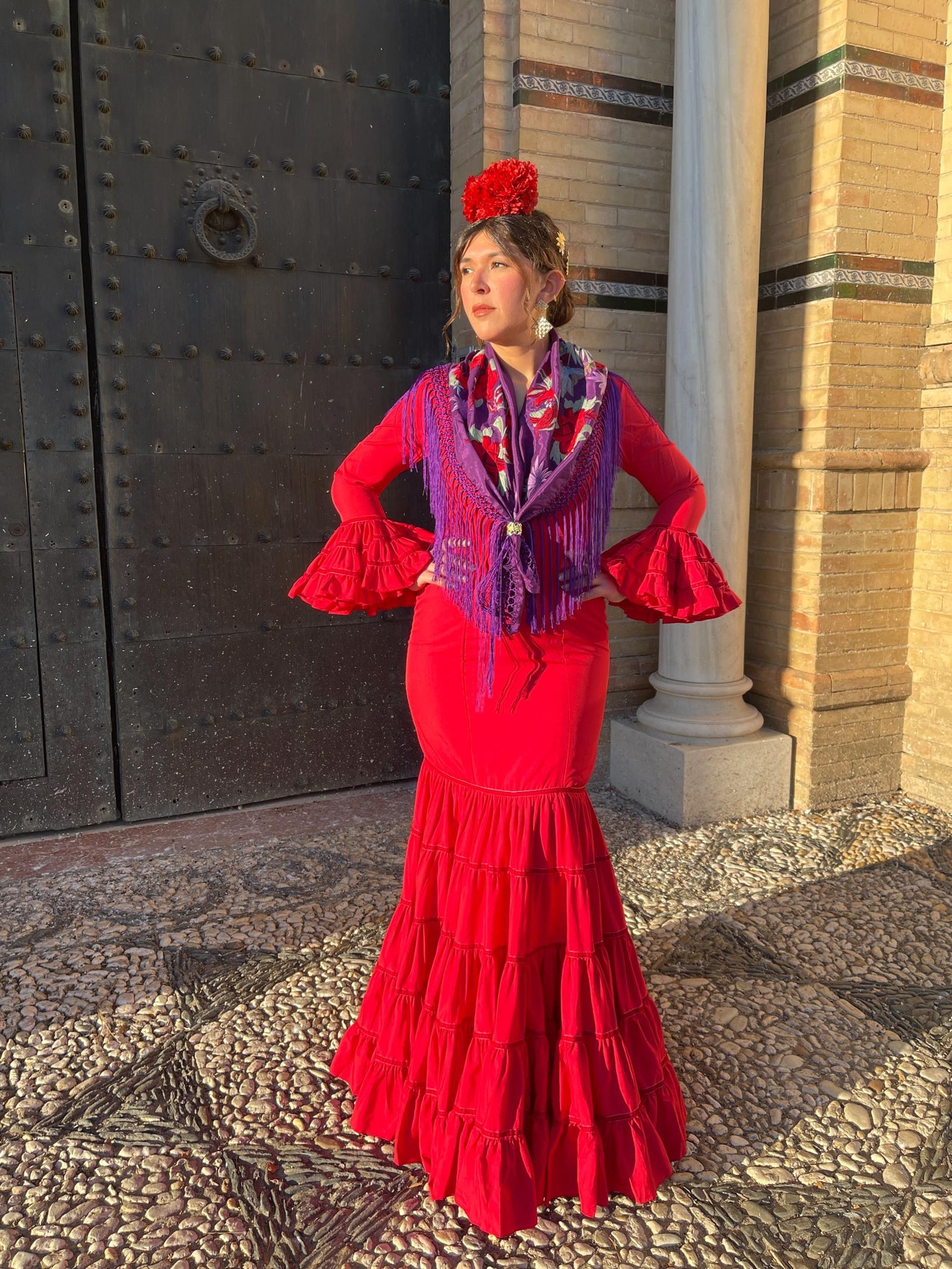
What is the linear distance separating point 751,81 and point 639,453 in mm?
2571

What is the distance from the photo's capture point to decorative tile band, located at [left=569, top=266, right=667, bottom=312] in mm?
4062

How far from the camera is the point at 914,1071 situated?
8.02 ft

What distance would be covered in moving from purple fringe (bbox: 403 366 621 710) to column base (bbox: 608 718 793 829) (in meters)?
2.19

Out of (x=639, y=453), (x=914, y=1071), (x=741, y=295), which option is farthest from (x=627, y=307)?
(x=914, y=1071)

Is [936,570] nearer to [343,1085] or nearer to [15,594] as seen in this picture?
[343,1085]

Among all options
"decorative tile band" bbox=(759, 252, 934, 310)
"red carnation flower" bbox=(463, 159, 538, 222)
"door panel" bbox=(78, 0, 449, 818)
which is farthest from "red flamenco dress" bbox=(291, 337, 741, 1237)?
"decorative tile band" bbox=(759, 252, 934, 310)

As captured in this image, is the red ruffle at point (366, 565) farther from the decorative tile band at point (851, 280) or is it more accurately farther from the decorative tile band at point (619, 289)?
the decorative tile band at point (851, 280)

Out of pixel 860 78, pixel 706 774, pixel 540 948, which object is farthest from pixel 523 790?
pixel 860 78

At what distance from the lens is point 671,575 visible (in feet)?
6.82

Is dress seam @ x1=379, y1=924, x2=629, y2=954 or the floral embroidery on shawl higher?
the floral embroidery on shawl

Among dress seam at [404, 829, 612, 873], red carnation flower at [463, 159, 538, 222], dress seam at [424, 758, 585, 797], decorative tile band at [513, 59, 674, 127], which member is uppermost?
decorative tile band at [513, 59, 674, 127]

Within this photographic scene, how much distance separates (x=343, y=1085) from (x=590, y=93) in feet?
12.2

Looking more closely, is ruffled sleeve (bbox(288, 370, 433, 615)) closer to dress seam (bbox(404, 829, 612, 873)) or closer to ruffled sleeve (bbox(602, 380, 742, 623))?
ruffled sleeve (bbox(602, 380, 742, 623))

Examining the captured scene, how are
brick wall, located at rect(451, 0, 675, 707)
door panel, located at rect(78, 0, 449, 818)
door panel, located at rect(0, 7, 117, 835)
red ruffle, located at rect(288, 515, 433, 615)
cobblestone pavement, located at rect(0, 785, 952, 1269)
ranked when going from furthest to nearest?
1. brick wall, located at rect(451, 0, 675, 707)
2. door panel, located at rect(78, 0, 449, 818)
3. door panel, located at rect(0, 7, 117, 835)
4. red ruffle, located at rect(288, 515, 433, 615)
5. cobblestone pavement, located at rect(0, 785, 952, 1269)
